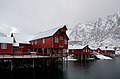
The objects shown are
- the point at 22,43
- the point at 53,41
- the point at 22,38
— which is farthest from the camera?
the point at 22,38

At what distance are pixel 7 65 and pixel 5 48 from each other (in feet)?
17.1

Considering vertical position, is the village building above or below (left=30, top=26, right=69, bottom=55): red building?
below

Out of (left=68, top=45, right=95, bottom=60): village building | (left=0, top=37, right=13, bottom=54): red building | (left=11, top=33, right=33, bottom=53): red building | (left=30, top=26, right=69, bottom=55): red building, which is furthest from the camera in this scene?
(left=68, top=45, right=95, bottom=60): village building

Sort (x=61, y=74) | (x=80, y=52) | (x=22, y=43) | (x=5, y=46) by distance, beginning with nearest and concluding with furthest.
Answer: (x=61, y=74) < (x=5, y=46) < (x=22, y=43) < (x=80, y=52)

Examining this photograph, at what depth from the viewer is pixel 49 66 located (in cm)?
4959

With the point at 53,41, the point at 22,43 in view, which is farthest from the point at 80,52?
the point at 53,41

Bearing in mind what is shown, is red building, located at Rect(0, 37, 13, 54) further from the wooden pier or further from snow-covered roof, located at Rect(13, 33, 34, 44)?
snow-covered roof, located at Rect(13, 33, 34, 44)

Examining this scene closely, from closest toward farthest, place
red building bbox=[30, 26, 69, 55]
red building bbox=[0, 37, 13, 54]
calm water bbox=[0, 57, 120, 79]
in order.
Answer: calm water bbox=[0, 57, 120, 79] → red building bbox=[0, 37, 13, 54] → red building bbox=[30, 26, 69, 55]

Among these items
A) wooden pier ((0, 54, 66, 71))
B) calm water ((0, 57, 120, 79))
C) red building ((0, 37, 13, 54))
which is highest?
red building ((0, 37, 13, 54))

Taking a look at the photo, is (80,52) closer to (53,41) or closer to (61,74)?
(53,41)

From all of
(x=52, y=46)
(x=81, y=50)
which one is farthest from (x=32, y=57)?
(x=81, y=50)

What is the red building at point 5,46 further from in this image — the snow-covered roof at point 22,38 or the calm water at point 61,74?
the snow-covered roof at point 22,38

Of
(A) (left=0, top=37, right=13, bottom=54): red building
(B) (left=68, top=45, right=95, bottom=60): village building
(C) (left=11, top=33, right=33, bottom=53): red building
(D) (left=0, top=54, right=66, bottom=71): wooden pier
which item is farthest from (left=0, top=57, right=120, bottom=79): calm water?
(B) (left=68, top=45, right=95, bottom=60): village building

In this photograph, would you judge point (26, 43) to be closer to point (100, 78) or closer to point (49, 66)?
point (49, 66)
